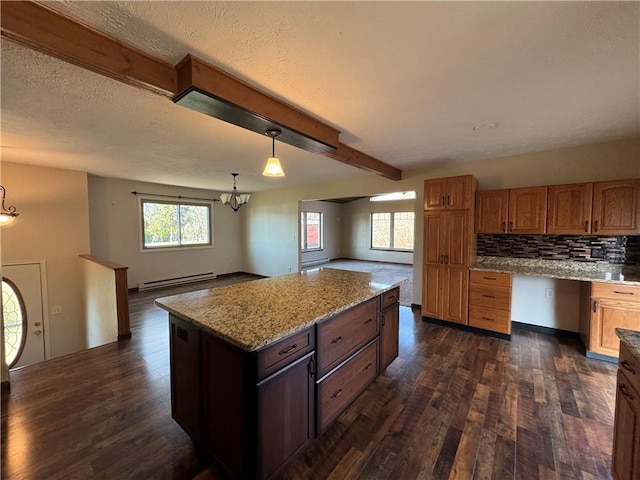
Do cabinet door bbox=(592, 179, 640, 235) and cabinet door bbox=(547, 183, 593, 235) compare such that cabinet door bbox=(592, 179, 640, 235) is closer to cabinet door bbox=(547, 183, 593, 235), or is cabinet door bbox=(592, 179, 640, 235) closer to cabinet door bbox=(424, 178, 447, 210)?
cabinet door bbox=(547, 183, 593, 235)

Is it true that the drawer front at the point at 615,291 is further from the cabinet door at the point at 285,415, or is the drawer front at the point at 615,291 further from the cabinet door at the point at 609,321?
the cabinet door at the point at 285,415

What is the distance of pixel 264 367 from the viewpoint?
1.36m

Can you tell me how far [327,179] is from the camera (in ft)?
18.4

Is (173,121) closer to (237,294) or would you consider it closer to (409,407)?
(237,294)

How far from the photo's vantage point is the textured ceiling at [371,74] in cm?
126

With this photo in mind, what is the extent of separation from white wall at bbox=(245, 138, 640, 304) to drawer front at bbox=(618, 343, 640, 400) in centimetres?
292

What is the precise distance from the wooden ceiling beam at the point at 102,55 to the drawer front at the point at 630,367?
251 cm

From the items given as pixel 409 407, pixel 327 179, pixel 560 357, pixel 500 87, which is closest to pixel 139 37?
pixel 500 87

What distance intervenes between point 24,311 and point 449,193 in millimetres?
6674

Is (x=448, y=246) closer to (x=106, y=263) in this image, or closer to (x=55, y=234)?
(x=106, y=263)

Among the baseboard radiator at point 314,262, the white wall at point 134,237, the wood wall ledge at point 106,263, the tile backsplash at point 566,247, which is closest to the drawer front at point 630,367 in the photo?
the tile backsplash at point 566,247

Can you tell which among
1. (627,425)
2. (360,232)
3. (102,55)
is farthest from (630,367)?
(360,232)

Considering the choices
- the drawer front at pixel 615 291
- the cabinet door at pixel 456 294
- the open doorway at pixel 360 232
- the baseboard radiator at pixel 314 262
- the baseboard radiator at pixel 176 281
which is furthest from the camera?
the open doorway at pixel 360 232

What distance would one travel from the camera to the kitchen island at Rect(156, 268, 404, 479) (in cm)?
137
